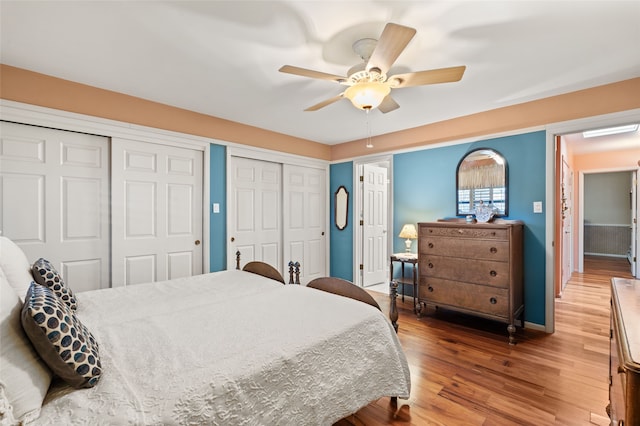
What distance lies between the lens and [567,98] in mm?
2834

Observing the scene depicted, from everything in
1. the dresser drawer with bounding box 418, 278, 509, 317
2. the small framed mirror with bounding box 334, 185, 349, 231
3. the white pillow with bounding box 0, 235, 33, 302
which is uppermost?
the small framed mirror with bounding box 334, 185, 349, 231

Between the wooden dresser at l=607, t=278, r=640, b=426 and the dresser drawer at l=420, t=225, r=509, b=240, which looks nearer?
the wooden dresser at l=607, t=278, r=640, b=426

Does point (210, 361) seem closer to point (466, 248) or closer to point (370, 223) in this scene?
point (466, 248)

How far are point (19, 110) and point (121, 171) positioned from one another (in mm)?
816

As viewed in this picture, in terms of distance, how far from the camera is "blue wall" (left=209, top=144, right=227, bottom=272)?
11.6 ft

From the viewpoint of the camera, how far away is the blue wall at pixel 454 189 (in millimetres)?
3066

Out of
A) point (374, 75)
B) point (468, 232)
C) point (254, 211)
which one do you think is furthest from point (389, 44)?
point (254, 211)

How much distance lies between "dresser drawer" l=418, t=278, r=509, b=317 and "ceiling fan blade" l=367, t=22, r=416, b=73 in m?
2.36

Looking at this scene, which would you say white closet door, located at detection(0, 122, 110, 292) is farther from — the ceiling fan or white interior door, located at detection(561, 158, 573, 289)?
white interior door, located at detection(561, 158, 573, 289)

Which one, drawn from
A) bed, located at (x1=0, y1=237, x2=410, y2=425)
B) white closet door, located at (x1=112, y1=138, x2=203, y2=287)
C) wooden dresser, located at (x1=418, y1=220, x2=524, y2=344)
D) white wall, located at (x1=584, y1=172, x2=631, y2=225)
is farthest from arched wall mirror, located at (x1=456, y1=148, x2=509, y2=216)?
white wall, located at (x1=584, y1=172, x2=631, y2=225)

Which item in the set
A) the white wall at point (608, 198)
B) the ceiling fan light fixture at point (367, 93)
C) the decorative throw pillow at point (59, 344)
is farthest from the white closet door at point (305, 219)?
the white wall at point (608, 198)

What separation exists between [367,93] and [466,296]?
2.35m

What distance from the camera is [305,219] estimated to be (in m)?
4.65

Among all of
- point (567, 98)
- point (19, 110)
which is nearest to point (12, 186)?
point (19, 110)
